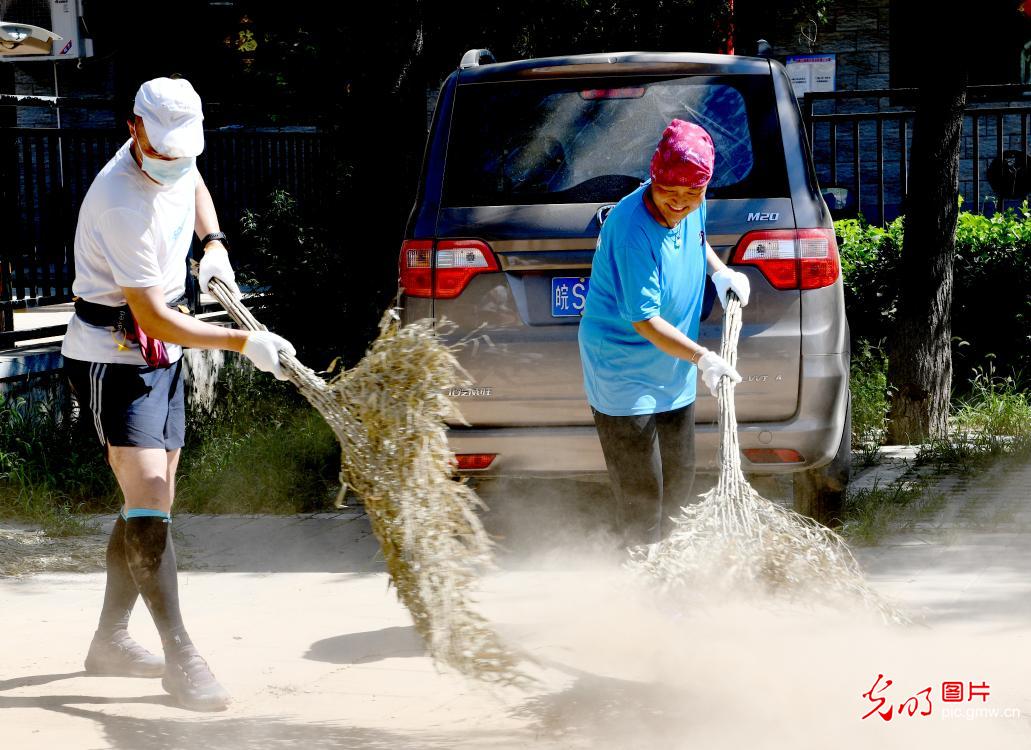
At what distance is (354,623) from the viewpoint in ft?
16.5

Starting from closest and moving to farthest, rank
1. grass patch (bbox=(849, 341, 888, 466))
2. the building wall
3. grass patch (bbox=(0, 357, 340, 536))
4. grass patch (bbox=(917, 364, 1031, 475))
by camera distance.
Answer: grass patch (bbox=(0, 357, 340, 536))
grass patch (bbox=(917, 364, 1031, 475))
grass patch (bbox=(849, 341, 888, 466))
the building wall

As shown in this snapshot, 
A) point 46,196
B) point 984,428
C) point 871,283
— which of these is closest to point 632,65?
point 984,428

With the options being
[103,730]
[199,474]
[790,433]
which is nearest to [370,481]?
[103,730]

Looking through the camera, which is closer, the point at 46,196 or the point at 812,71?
the point at 46,196

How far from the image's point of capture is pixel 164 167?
13.3ft

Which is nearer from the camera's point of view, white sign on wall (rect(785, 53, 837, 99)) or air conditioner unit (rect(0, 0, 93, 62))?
air conditioner unit (rect(0, 0, 93, 62))

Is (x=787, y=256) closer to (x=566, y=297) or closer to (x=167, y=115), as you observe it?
(x=566, y=297)

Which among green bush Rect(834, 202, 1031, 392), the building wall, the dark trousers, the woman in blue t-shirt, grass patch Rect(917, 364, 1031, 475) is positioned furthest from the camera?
the building wall

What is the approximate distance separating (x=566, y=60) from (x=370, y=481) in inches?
93.0

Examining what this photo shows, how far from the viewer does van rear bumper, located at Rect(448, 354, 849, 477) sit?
5.29 metres

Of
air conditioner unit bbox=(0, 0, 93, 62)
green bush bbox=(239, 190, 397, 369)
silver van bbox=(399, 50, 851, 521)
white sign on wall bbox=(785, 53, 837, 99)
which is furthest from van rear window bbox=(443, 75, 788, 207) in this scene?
white sign on wall bbox=(785, 53, 837, 99)

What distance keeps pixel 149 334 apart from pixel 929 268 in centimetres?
528

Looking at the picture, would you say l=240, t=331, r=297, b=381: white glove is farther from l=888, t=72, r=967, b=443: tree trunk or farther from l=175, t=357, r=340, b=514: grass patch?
l=888, t=72, r=967, b=443: tree trunk

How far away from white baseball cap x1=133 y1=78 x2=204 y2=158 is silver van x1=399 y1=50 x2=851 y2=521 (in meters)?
1.56
